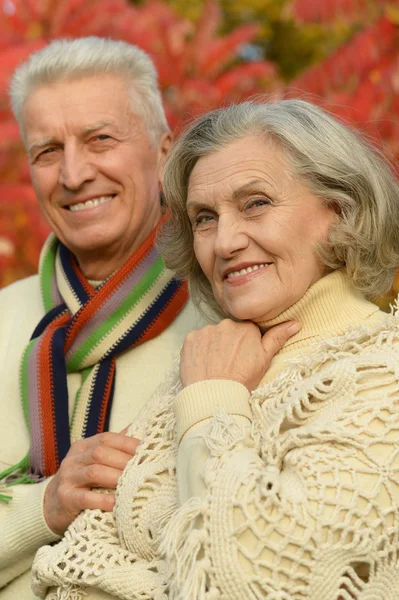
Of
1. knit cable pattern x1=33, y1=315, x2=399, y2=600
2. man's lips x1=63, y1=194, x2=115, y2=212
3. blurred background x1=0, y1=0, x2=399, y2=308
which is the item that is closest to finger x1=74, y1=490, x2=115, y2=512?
knit cable pattern x1=33, y1=315, x2=399, y2=600

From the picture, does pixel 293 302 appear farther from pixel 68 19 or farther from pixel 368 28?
pixel 68 19

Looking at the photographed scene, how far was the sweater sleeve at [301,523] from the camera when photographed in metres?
2.09

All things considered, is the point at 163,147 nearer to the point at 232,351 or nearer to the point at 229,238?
the point at 229,238

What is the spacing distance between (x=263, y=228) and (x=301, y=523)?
797mm

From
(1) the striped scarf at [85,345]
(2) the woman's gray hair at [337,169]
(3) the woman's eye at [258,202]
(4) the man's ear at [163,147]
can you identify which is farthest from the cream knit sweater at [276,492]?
(4) the man's ear at [163,147]

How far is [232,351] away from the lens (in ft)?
8.38

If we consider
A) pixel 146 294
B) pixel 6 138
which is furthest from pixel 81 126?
pixel 6 138

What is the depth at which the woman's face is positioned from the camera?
8.37 ft

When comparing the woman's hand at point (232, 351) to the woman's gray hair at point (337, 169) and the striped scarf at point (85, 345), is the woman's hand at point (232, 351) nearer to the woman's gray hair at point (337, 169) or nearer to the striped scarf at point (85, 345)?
the woman's gray hair at point (337, 169)

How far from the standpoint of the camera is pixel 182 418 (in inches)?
94.2

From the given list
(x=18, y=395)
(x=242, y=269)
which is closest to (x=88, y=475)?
(x=242, y=269)

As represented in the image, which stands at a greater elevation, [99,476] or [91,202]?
[91,202]

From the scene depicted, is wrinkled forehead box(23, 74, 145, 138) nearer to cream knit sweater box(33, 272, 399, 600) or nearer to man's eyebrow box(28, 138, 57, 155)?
man's eyebrow box(28, 138, 57, 155)

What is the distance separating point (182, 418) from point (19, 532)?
0.88 meters
